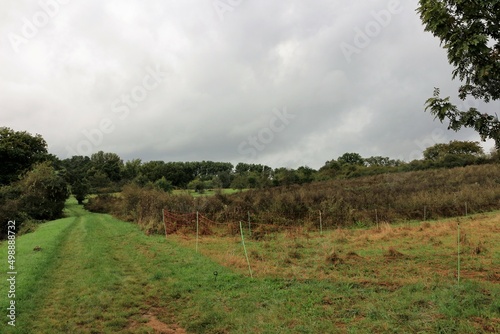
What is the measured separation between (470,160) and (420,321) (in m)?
58.1

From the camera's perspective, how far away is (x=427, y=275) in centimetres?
911

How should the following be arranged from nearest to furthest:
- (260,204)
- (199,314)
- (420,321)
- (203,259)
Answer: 1. (420,321)
2. (199,314)
3. (203,259)
4. (260,204)

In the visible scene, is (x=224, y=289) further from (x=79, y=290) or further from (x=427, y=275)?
(x=427, y=275)

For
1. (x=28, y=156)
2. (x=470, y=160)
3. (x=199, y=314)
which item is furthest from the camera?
(x=470, y=160)

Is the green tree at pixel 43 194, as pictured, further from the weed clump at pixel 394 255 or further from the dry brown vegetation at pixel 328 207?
the weed clump at pixel 394 255

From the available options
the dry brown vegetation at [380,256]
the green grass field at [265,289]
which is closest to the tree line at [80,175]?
the green grass field at [265,289]

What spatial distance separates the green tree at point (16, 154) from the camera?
145 feet

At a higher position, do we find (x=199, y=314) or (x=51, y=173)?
(x=51, y=173)

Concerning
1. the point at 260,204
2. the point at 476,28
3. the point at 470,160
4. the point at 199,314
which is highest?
the point at 470,160

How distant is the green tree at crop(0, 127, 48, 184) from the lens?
44.2m

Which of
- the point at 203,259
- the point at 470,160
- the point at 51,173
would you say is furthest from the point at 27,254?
the point at 470,160

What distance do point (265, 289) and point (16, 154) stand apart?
5050 cm

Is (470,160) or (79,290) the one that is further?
(470,160)

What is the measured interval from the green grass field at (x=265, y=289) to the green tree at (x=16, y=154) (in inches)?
1493
